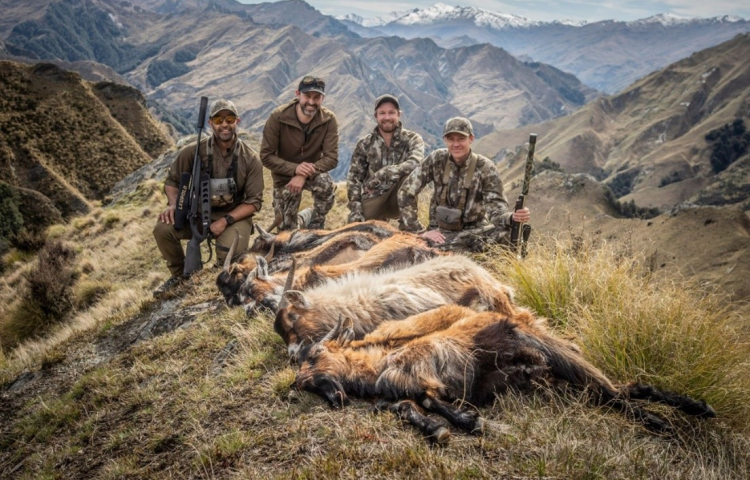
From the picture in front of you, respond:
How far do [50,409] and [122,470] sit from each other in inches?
87.4

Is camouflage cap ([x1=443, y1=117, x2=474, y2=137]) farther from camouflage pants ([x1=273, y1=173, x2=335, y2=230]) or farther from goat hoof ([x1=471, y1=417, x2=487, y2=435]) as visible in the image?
goat hoof ([x1=471, y1=417, x2=487, y2=435])

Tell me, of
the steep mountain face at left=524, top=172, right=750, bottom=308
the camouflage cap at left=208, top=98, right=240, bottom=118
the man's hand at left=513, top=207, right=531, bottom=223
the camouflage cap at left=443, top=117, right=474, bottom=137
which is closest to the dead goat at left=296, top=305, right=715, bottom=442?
the man's hand at left=513, top=207, right=531, bottom=223

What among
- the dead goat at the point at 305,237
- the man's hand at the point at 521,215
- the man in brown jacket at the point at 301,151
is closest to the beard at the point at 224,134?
the man in brown jacket at the point at 301,151

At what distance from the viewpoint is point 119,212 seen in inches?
741

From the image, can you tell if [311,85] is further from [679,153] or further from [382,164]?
[679,153]

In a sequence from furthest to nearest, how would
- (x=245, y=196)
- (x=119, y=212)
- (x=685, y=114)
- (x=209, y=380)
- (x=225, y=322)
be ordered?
1. (x=685, y=114)
2. (x=119, y=212)
3. (x=245, y=196)
4. (x=225, y=322)
5. (x=209, y=380)

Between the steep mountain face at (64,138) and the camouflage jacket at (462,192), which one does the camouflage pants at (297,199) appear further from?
the steep mountain face at (64,138)

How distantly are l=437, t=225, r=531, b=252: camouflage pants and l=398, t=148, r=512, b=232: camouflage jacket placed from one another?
0.60ft

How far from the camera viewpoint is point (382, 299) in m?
4.01

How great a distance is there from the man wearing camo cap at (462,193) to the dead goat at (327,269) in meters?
1.28

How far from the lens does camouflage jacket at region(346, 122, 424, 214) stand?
8172 mm

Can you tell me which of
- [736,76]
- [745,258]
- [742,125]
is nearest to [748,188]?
[742,125]

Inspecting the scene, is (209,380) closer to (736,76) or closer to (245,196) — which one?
(245,196)

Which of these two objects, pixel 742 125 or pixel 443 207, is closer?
pixel 443 207
